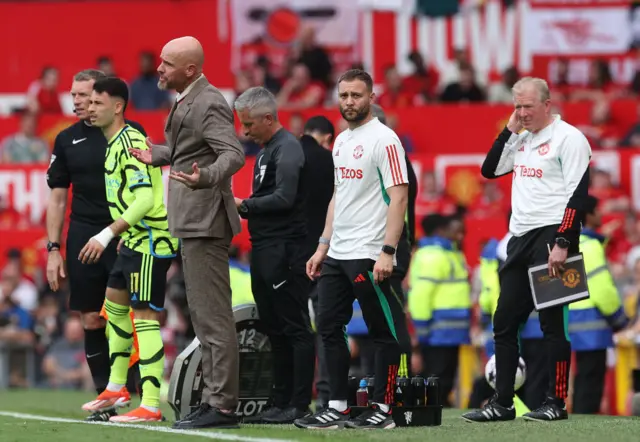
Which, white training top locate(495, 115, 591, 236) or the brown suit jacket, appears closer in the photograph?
the brown suit jacket

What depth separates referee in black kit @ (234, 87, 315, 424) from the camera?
9.85 meters

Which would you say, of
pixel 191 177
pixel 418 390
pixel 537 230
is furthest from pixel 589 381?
pixel 191 177

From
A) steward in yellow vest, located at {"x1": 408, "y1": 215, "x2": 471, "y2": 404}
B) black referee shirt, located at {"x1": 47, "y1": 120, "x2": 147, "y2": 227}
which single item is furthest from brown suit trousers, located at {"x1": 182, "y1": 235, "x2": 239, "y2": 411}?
steward in yellow vest, located at {"x1": 408, "y1": 215, "x2": 471, "y2": 404}

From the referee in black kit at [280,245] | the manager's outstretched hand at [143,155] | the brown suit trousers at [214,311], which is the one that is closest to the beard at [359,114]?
the referee in black kit at [280,245]

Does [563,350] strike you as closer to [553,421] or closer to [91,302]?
[553,421]

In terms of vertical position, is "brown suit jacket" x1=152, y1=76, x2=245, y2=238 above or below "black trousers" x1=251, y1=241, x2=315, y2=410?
above

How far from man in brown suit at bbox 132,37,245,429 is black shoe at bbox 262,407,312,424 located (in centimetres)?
102

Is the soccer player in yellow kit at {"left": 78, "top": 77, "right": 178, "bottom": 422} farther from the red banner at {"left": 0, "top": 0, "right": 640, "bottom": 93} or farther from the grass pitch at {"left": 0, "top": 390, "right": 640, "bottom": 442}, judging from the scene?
the red banner at {"left": 0, "top": 0, "right": 640, "bottom": 93}

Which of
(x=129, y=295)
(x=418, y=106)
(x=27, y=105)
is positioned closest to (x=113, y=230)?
(x=129, y=295)

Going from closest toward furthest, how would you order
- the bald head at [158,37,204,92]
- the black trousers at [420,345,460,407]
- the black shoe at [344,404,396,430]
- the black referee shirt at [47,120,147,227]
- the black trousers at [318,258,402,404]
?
1. the bald head at [158,37,204,92]
2. the black shoe at [344,404,396,430]
3. the black trousers at [318,258,402,404]
4. the black referee shirt at [47,120,147,227]
5. the black trousers at [420,345,460,407]

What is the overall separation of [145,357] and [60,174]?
1.61 m

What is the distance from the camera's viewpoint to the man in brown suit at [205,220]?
8.77 metres

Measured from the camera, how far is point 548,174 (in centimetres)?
959

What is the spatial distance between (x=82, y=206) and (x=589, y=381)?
15.8 feet
